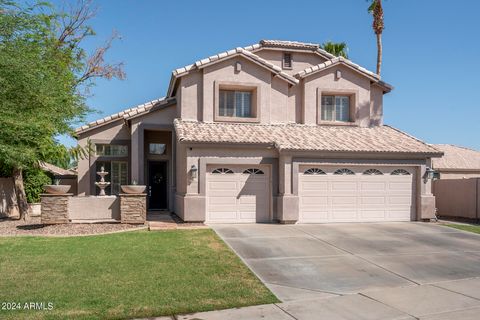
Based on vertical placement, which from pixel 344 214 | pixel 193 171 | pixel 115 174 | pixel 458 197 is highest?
pixel 193 171

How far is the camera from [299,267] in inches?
348

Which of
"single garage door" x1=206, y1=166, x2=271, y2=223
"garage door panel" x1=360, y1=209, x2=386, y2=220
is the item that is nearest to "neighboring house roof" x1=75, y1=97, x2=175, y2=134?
"single garage door" x1=206, y1=166, x2=271, y2=223

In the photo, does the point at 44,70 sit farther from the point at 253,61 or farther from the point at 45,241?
the point at 253,61

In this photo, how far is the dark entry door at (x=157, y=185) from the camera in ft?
66.7

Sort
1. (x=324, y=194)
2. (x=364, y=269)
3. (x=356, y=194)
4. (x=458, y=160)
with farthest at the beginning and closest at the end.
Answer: (x=458, y=160) < (x=356, y=194) < (x=324, y=194) < (x=364, y=269)

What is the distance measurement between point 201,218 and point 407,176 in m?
9.36

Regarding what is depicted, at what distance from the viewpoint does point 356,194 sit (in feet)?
54.1

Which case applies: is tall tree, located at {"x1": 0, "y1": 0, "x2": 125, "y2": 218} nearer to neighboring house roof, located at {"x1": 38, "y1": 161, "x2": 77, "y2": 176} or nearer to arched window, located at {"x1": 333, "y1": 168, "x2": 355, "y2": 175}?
neighboring house roof, located at {"x1": 38, "y1": 161, "x2": 77, "y2": 176}

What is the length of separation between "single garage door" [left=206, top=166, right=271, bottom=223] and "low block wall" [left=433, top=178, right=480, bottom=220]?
10626 millimetres

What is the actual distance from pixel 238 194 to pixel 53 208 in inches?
278

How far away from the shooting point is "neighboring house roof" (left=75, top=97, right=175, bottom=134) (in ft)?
59.8

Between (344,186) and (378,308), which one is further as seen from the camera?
(344,186)

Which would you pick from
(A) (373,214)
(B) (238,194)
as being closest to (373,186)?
(A) (373,214)

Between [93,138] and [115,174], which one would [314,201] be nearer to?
[115,174]
